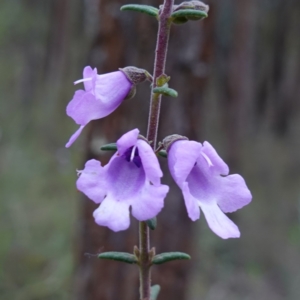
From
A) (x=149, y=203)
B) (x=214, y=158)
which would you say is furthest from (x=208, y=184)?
(x=149, y=203)

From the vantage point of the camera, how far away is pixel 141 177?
4.25 ft

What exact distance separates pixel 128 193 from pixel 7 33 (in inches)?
496

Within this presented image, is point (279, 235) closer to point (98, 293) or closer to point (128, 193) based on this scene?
point (98, 293)

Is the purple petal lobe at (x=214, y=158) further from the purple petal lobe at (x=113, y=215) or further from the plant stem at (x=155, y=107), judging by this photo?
the purple petal lobe at (x=113, y=215)

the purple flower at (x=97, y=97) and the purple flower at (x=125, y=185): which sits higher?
the purple flower at (x=97, y=97)

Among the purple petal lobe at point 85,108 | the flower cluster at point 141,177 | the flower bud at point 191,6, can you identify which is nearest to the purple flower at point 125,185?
the flower cluster at point 141,177

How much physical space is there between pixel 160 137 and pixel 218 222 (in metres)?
2.67

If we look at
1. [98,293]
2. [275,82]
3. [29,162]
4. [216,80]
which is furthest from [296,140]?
[98,293]

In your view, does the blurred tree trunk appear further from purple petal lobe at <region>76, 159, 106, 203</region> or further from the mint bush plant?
purple petal lobe at <region>76, 159, 106, 203</region>

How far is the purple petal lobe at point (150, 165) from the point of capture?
116 cm

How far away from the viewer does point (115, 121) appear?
3.80m

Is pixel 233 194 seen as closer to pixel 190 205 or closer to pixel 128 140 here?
pixel 190 205

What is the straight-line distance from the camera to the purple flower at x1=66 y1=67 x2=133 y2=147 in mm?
1358

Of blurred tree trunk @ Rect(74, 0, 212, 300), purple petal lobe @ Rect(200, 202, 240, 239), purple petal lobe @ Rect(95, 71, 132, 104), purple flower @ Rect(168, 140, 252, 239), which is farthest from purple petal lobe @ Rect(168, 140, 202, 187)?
blurred tree trunk @ Rect(74, 0, 212, 300)
